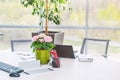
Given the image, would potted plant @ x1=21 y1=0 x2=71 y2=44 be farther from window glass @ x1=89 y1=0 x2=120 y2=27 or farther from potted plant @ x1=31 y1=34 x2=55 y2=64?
potted plant @ x1=31 y1=34 x2=55 y2=64

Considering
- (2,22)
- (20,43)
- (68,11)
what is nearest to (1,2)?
(2,22)

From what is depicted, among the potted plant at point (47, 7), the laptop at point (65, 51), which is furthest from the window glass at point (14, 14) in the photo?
the laptop at point (65, 51)

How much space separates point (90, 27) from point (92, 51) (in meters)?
0.60

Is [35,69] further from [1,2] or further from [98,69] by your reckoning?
[1,2]

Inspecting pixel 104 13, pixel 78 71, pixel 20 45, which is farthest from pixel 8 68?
pixel 104 13

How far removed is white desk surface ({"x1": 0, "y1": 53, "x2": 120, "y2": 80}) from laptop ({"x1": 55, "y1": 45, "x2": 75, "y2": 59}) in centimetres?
7

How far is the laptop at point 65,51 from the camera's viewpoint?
2.73 meters

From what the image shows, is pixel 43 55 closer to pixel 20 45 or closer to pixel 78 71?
pixel 78 71

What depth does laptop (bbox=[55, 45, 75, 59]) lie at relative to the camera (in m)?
2.73

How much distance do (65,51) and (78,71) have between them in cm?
53

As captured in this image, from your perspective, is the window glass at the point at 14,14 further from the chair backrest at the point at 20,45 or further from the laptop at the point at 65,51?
the laptop at the point at 65,51

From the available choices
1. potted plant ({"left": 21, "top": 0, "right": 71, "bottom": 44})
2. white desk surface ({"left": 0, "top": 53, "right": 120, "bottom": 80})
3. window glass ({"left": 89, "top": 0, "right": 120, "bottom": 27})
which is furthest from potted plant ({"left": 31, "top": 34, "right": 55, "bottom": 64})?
window glass ({"left": 89, "top": 0, "right": 120, "bottom": 27})

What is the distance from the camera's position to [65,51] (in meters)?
2.79

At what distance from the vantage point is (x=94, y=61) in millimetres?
2734
